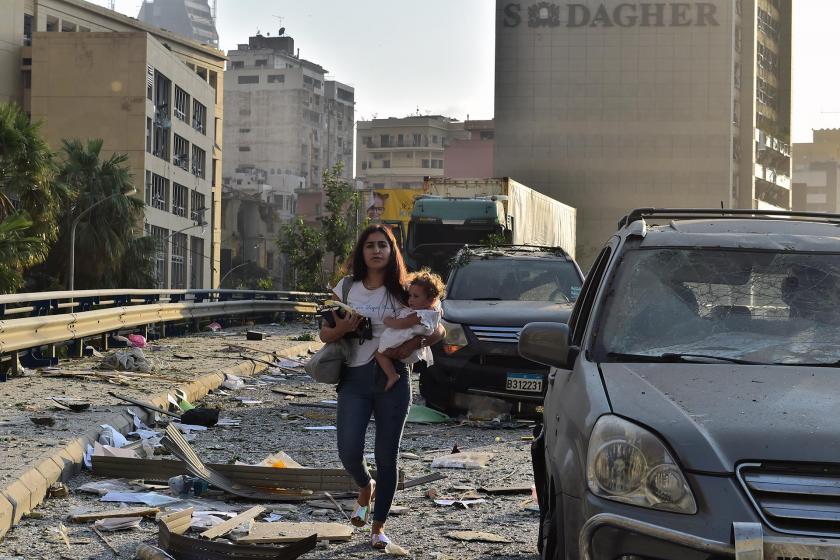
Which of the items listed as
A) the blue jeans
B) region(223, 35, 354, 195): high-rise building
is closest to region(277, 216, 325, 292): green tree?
the blue jeans

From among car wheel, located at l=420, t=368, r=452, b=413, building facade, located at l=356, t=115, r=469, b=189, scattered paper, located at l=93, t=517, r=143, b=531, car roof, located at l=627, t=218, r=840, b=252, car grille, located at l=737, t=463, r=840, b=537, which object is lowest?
scattered paper, located at l=93, t=517, r=143, b=531

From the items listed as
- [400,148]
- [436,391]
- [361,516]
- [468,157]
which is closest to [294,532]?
[361,516]

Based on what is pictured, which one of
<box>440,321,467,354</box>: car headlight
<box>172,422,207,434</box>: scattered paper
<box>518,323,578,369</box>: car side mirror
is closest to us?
<box>518,323,578,369</box>: car side mirror

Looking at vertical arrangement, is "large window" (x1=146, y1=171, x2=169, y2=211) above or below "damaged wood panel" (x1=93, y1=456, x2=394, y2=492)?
above

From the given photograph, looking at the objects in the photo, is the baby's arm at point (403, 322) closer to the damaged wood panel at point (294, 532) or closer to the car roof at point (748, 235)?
the damaged wood panel at point (294, 532)

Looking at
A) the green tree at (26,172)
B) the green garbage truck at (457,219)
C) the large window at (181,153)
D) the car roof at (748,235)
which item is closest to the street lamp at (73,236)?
the green tree at (26,172)

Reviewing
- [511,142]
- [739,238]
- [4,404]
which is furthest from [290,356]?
[511,142]

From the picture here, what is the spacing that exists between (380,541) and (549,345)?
206 cm

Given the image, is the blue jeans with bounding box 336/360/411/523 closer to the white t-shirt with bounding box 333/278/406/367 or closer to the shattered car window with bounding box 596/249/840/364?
the white t-shirt with bounding box 333/278/406/367

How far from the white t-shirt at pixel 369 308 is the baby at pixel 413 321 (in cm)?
4

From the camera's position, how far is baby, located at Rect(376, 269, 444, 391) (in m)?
7.13

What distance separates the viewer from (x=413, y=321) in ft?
23.5

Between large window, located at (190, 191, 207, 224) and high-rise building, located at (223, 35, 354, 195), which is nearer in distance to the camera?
large window, located at (190, 191, 207, 224)

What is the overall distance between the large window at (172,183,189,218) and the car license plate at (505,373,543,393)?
236 feet
